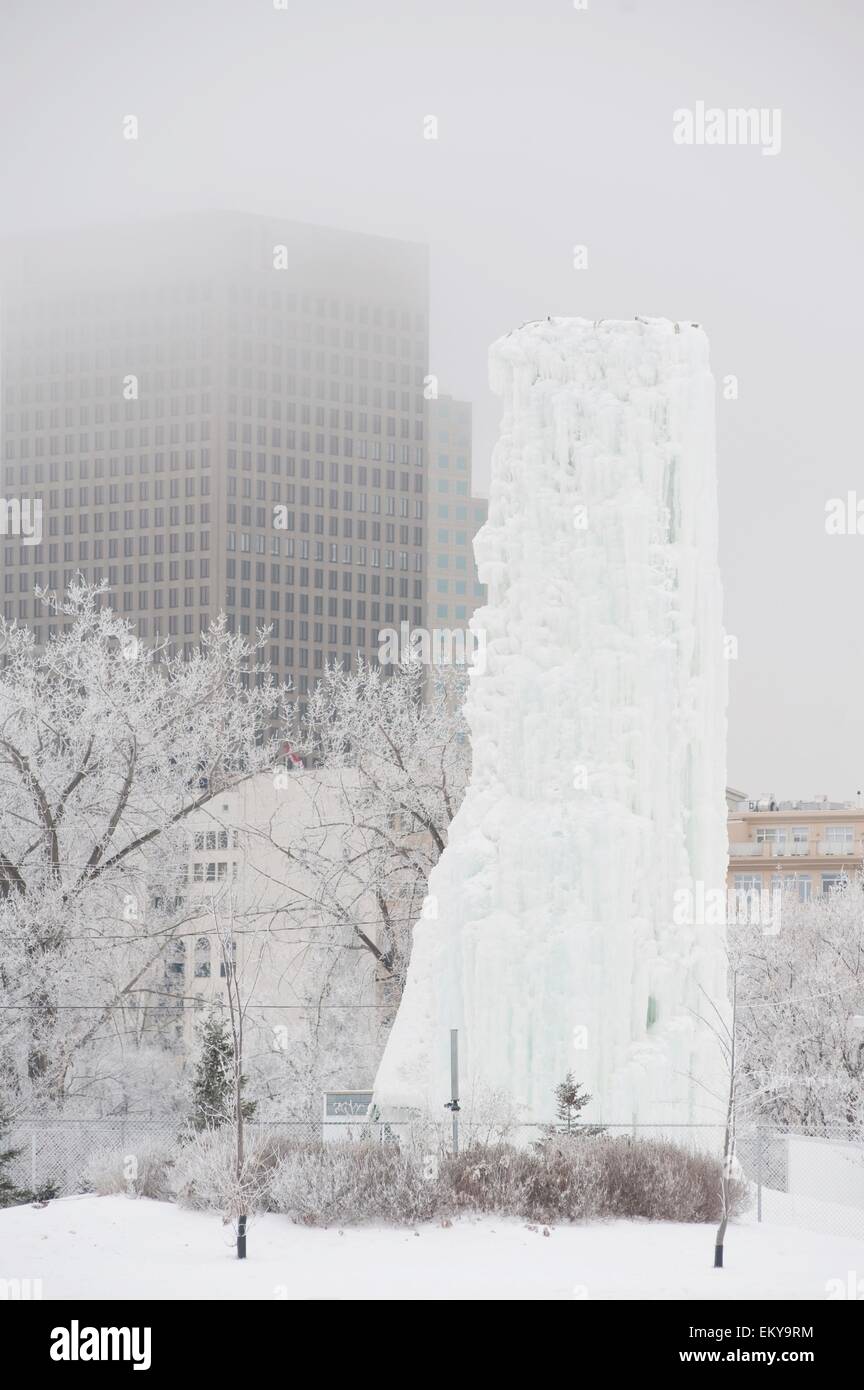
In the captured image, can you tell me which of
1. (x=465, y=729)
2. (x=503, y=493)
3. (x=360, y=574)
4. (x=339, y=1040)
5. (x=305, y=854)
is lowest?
(x=339, y=1040)

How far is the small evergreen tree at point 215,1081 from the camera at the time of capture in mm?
24139

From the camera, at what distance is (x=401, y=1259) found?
17484 millimetres

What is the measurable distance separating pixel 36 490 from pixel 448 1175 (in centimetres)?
13438

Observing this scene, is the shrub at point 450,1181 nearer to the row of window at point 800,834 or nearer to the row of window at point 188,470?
the row of window at point 800,834

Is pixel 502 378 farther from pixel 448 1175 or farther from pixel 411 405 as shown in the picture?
pixel 411 405

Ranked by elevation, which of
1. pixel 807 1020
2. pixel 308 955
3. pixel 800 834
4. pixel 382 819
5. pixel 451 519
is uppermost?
pixel 451 519

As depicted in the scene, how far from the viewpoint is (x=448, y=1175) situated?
19891 millimetres

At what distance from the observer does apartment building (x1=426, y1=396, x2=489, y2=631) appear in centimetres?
14588

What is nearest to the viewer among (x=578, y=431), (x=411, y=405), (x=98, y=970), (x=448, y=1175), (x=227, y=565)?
(x=448, y=1175)

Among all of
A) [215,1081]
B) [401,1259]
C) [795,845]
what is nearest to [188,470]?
[795,845]

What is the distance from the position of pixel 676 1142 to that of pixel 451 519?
420 ft

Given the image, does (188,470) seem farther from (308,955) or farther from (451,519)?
(308,955)
